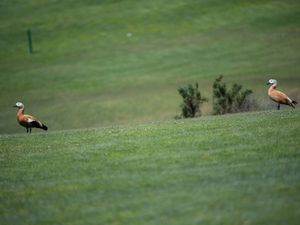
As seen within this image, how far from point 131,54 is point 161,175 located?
142 feet

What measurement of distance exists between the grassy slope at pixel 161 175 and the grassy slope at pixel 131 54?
1924 cm

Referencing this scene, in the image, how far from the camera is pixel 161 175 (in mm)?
14344


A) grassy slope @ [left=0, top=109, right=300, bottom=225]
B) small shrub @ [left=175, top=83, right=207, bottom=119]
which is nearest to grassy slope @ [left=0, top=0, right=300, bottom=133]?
small shrub @ [left=175, top=83, right=207, bottom=119]

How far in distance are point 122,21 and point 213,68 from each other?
1660cm

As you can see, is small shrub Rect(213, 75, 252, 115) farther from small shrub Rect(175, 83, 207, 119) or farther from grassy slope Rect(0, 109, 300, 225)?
grassy slope Rect(0, 109, 300, 225)

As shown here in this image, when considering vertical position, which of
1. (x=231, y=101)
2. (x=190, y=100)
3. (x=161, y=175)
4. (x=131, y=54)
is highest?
(x=131, y=54)

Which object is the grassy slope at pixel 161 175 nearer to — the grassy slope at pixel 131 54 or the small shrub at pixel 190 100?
the small shrub at pixel 190 100

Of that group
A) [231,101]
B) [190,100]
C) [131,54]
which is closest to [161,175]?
[231,101]

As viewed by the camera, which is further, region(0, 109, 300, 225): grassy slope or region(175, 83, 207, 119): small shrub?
region(175, 83, 207, 119): small shrub

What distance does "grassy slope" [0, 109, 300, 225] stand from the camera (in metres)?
11.9

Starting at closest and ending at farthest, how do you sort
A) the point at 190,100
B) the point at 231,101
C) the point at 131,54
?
the point at 231,101 < the point at 190,100 < the point at 131,54

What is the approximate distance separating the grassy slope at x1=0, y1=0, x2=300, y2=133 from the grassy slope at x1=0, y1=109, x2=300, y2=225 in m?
19.2

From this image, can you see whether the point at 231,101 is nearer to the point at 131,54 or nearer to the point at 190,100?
the point at 190,100

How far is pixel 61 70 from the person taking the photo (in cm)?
5512
